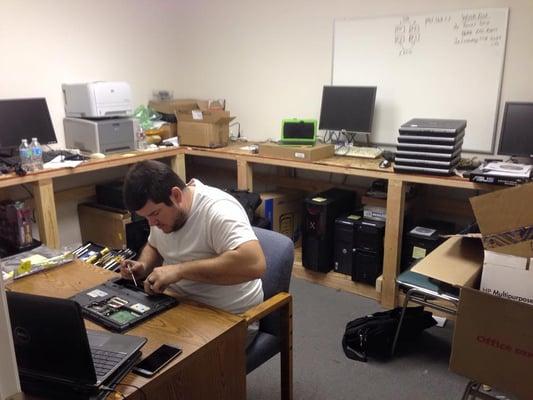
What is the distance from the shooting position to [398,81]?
321cm

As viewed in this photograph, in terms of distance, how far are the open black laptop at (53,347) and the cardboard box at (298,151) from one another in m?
2.20

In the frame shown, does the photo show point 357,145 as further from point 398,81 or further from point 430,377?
point 430,377

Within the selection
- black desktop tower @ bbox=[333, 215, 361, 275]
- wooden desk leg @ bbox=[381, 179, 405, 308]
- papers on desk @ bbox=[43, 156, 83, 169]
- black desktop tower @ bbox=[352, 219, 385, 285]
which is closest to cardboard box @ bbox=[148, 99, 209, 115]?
papers on desk @ bbox=[43, 156, 83, 169]

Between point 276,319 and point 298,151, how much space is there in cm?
160

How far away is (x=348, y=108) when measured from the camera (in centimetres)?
330

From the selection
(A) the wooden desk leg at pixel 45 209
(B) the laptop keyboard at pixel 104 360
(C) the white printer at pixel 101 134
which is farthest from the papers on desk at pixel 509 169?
(A) the wooden desk leg at pixel 45 209

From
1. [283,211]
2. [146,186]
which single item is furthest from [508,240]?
[283,211]

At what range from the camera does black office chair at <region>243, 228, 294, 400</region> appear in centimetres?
166

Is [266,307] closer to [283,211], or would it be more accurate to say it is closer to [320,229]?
[320,229]

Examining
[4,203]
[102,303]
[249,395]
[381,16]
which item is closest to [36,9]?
[4,203]

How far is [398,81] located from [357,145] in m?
0.54

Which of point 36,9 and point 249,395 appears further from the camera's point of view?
point 36,9

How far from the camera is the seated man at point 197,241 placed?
1491mm

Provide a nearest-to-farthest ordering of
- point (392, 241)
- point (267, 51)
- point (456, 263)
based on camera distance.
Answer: point (456, 263) < point (392, 241) < point (267, 51)
